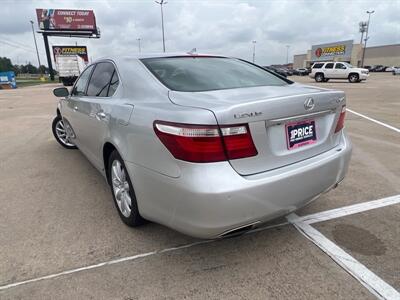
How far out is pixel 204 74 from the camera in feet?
9.46

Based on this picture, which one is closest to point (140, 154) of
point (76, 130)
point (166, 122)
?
Answer: point (166, 122)

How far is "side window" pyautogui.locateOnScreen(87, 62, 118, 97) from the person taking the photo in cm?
333

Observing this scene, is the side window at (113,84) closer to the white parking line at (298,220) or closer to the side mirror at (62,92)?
the white parking line at (298,220)

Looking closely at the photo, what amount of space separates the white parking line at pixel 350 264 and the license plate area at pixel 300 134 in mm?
866

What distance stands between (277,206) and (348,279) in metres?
0.72

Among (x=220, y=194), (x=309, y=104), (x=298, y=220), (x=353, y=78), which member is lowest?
(x=353, y=78)

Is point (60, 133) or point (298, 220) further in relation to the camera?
point (60, 133)

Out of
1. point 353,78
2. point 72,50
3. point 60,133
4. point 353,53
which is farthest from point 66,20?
point 353,53

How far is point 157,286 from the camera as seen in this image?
222 centimetres

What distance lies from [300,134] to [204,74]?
1.04 m

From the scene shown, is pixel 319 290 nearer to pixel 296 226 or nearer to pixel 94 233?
pixel 296 226

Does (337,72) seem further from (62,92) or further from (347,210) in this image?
(347,210)

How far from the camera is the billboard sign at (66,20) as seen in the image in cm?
5516

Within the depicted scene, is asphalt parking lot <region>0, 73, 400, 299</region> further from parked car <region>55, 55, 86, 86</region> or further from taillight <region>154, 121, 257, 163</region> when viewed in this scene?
parked car <region>55, 55, 86, 86</region>
